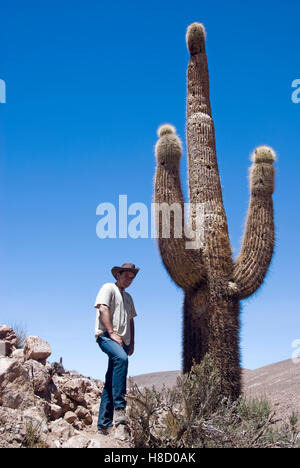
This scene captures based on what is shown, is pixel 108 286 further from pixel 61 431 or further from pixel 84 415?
pixel 84 415

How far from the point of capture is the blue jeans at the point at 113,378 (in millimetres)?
6061

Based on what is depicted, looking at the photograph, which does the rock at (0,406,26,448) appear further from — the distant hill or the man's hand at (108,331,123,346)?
the distant hill

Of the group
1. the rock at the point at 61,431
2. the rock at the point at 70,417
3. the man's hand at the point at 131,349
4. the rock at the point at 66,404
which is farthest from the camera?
the rock at the point at 66,404

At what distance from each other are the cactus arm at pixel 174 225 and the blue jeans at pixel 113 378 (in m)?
2.22

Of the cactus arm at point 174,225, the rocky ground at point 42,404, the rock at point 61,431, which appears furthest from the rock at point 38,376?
the cactus arm at point 174,225

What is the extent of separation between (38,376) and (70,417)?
0.88 m

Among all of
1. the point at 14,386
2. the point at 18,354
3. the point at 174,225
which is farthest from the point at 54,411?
→ the point at 174,225

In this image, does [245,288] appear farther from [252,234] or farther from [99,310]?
[99,310]

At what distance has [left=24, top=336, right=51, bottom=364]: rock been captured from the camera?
8641 mm

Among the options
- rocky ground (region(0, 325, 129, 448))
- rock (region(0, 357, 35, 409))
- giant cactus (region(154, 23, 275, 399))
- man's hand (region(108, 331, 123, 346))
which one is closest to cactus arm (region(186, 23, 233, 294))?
giant cactus (region(154, 23, 275, 399))

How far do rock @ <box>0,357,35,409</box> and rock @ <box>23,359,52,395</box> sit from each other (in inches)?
20.1

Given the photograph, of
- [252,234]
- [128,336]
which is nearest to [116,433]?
[128,336]

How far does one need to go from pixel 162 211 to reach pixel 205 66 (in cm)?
365

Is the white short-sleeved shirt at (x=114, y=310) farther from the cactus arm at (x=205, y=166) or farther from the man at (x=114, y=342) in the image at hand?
the cactus arm at (x=205, y=166)
